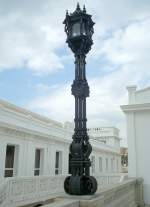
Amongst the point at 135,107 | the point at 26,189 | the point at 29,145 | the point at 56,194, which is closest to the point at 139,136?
the point at 135,107

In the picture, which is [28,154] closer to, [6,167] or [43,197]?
[6,167]

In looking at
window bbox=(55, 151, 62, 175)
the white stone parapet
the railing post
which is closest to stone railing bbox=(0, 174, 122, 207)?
the white stone parapet

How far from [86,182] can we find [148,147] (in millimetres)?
7010

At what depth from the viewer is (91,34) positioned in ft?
18.3

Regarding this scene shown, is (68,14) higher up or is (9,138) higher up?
(68,14)

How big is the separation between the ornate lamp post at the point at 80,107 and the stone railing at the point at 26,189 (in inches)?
135

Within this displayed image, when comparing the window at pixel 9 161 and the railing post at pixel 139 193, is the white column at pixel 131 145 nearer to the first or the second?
the railing post at pixel 139 193

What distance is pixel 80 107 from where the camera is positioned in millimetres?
5086

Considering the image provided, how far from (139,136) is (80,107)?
6925mm

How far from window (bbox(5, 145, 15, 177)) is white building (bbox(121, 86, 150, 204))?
6445 mm

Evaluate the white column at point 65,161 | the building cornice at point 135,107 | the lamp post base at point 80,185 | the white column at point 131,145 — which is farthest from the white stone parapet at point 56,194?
the white column at point 65,161

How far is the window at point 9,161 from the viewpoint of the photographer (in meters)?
14.0

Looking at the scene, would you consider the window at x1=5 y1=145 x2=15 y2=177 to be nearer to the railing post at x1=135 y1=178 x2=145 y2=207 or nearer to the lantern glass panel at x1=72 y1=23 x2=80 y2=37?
the railing post at x1=135 y1=178 x2=145 y2=207

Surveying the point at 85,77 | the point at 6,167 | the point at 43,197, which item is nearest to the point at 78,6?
the point at 85,77
